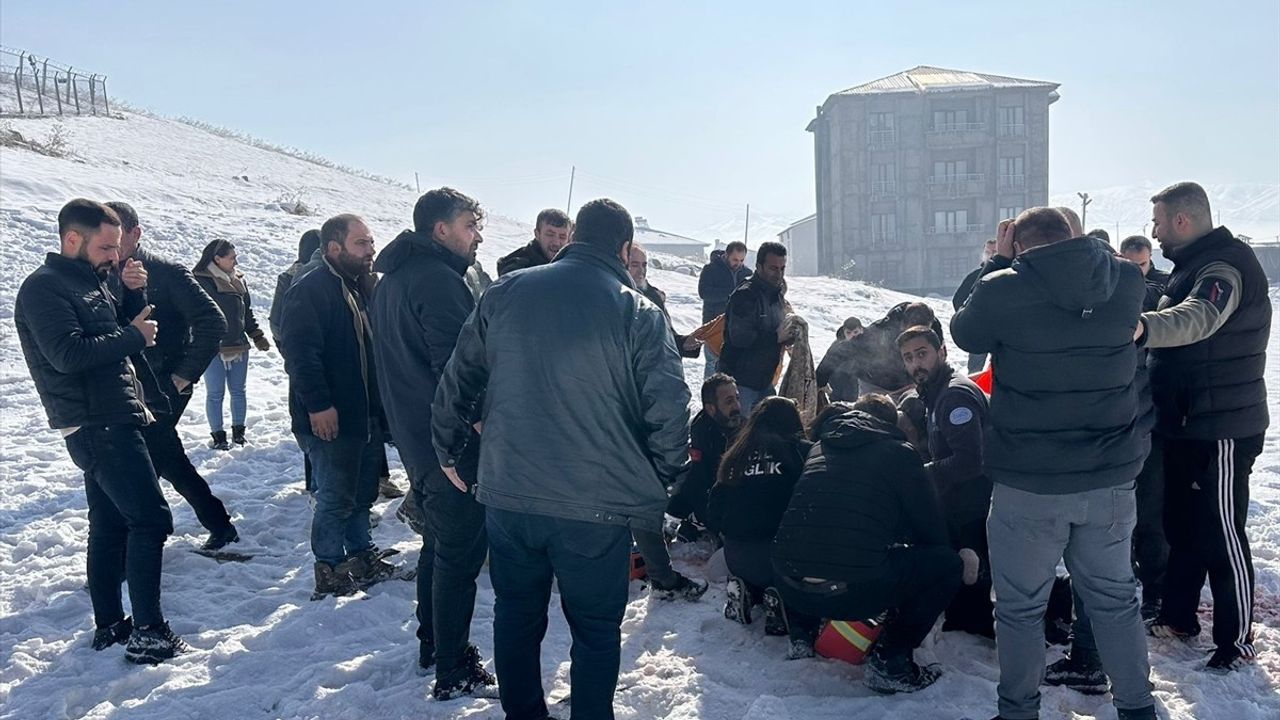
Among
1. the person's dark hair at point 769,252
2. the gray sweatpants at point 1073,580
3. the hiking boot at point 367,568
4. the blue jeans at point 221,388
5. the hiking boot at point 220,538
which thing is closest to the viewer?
the gray sweatpants at point 1073,580

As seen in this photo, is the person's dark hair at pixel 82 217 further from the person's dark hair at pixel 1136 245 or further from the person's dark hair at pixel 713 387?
the person's dark hair at pixel 1136 245

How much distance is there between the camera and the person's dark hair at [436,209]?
404cm

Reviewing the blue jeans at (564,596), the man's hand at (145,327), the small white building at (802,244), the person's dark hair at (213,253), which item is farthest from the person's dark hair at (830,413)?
the small white building at (802,244)

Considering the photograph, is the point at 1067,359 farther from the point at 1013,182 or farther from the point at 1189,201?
the point at 1013,182

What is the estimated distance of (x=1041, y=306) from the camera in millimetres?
3094

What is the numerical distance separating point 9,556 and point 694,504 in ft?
14.5

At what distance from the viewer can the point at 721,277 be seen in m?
9.37

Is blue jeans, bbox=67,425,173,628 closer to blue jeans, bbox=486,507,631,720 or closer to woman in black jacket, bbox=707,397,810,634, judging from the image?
blue jeans, bbox=486,507,631,720

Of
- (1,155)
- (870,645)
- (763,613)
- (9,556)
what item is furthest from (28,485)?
(1,155)

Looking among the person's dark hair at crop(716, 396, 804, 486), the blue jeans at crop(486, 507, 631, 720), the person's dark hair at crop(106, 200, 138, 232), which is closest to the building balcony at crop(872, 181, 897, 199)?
the person's dark hair at crop(716, 396, 804, 486)

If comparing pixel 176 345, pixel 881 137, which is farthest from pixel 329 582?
pixel 881 137

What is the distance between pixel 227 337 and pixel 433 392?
183 inches

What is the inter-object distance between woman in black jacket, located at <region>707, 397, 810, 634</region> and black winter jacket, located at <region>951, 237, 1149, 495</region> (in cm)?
131

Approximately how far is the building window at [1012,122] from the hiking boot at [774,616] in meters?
45.7
